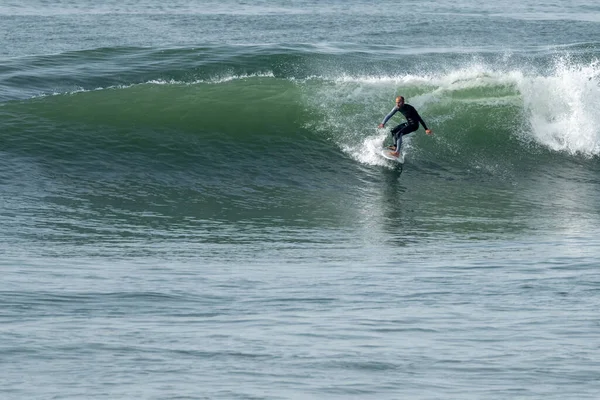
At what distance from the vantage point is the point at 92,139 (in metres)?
21.7

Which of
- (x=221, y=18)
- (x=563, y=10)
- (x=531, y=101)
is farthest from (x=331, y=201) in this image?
(x=563, y=10)

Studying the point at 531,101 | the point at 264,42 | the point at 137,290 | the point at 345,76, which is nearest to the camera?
the point at 137,290

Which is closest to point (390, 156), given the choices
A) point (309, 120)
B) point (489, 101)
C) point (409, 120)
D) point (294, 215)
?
point (409, 120)

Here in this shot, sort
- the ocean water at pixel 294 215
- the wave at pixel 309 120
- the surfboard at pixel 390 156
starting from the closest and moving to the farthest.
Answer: the ocean water at pixel 294 215, the surfboard at pixel 390 156, the wave at pixel 309 120

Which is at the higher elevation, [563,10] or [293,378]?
[563,10]

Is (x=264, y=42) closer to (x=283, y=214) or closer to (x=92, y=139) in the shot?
(x=92, y=139)

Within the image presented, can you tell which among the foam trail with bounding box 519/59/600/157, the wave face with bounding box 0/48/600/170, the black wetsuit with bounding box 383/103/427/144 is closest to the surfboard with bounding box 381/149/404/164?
the wave face with bounding box 0/48/600/170

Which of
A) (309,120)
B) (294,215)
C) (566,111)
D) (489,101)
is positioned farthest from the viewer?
(489,101)

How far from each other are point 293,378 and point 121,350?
1.66 m

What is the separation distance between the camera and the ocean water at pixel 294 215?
32.3 ft

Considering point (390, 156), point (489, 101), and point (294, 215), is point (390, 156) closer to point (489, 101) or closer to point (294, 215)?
point (294, 215)

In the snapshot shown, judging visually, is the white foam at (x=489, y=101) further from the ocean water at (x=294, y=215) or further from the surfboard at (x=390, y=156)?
the surfboard at (x=390, y=156)

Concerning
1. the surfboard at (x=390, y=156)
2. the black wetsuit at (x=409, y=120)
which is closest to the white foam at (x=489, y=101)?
the surfboard at (x=390, y=156)

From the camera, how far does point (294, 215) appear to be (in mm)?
17891
